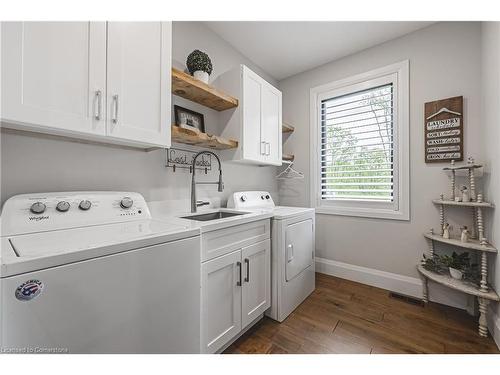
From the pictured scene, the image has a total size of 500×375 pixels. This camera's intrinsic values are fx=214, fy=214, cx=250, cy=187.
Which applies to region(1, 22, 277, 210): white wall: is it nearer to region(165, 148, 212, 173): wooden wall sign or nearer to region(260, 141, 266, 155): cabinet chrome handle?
region(165, 148, 212, 173): wooden wall sign

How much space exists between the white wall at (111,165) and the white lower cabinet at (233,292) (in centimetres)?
68

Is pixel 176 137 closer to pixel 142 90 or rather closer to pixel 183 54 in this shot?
pixel 142 90

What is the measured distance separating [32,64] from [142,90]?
44 centimetres

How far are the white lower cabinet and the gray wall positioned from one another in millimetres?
1254

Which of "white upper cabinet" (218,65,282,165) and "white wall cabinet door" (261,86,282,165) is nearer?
"white upper cabinet" (218,65,282,165)

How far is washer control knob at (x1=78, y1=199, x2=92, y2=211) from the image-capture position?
1.11 meters

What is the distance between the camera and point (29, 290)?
0.61 meters

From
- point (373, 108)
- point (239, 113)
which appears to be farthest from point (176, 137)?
point (373, 108)

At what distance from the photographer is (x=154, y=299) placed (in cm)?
89

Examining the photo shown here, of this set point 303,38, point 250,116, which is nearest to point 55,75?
point 250,116

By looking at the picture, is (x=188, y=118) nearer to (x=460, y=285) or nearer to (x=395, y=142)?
(x=395, y=142)

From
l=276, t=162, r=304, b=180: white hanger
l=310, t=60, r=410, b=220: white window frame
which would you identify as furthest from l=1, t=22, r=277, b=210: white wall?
l=310, t=60, r=410, b=220: white window frame

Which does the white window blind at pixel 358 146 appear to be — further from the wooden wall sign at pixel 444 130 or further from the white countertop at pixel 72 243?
the white countertop at pixel 72 243

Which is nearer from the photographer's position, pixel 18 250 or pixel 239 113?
pixel 18 250
